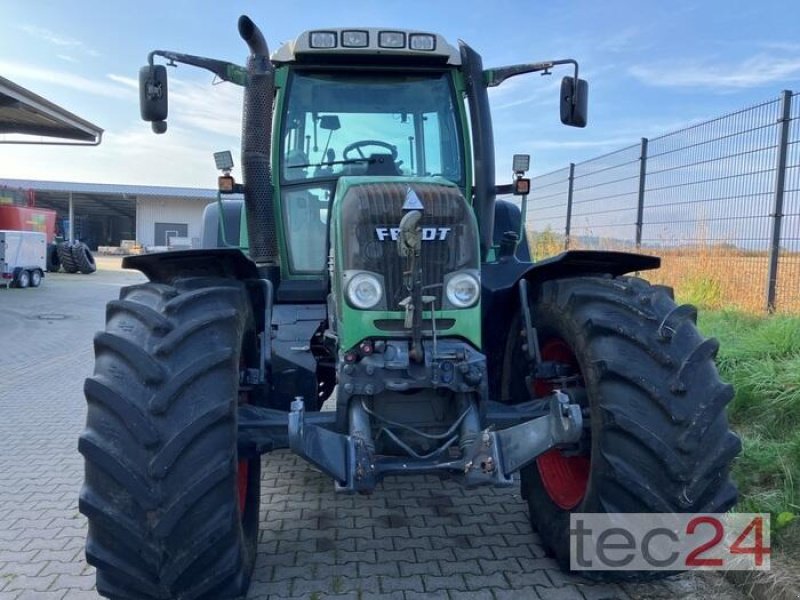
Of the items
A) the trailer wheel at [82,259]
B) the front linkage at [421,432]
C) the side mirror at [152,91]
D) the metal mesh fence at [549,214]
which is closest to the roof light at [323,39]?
the side mirror at [152,91]

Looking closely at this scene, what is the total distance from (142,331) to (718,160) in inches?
292

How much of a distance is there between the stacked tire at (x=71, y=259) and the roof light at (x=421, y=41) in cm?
2456

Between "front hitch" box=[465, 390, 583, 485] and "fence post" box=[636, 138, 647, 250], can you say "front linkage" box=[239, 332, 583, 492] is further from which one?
"fence post" box=[636, 138, 647, 250]

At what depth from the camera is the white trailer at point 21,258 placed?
18.0 m

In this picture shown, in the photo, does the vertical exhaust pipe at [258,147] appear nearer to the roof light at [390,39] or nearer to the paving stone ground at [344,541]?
the roof light at [390,39]

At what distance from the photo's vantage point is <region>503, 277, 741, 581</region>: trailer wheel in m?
2.53

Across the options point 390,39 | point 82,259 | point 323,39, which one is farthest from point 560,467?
point 82,259

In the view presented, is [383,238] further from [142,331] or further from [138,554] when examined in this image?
[138,554]

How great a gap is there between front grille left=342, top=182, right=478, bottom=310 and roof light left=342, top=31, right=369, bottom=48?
109cm

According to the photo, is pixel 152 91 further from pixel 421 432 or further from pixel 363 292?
pixel 421 432

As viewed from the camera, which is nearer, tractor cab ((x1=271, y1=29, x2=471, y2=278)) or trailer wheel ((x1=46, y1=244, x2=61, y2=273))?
tractor cab ((x1=271, y1=29, x2=471, y2=278))

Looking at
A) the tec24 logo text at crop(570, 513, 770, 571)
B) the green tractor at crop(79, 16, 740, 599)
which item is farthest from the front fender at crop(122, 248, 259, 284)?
the tec24 logo text at crop(570, 513, 770, 571)

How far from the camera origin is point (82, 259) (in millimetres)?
25172

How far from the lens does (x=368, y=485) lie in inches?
99.7
